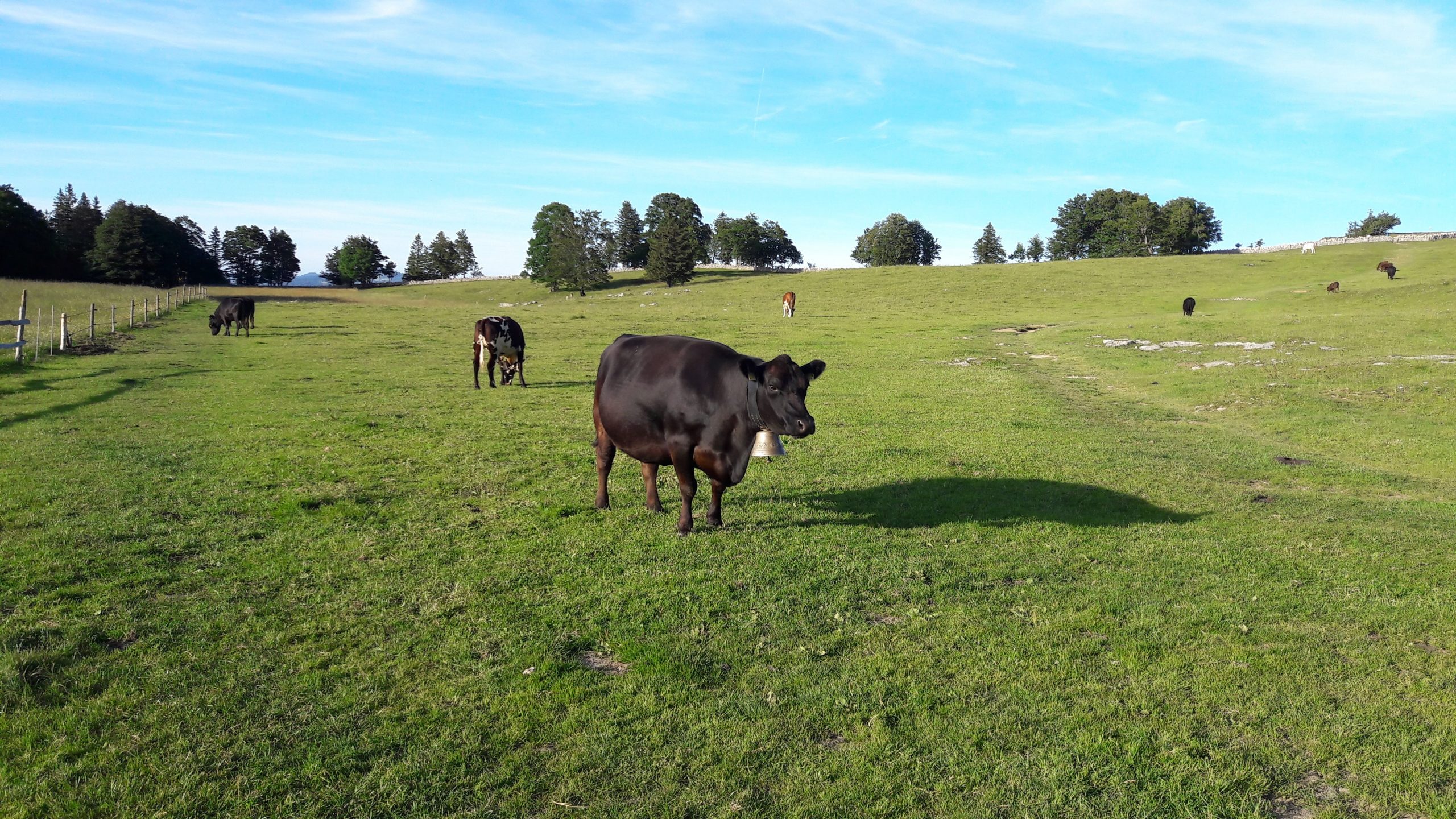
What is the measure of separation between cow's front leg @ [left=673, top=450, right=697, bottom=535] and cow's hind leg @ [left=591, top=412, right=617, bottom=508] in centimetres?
137

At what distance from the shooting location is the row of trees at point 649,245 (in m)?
97.8

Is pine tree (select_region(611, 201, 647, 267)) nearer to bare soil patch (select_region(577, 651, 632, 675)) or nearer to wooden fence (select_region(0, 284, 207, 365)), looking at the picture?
wooden fence (select_region(0, 284, 207, 365))

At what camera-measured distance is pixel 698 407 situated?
941 cm

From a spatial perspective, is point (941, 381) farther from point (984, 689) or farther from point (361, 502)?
point (984, 689)

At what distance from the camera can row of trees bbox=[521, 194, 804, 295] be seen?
3851 inches

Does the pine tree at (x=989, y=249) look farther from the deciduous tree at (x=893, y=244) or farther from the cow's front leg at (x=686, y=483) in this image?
the cow's front leg at (x=686, y=483)

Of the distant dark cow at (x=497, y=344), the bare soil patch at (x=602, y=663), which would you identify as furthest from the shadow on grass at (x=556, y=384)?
the bare soil patch at (x=602, y=663)

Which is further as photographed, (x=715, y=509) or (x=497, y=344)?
(x=497, y=344)

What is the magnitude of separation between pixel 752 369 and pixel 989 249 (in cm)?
16426

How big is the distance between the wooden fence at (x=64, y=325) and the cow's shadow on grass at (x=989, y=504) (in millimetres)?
22168

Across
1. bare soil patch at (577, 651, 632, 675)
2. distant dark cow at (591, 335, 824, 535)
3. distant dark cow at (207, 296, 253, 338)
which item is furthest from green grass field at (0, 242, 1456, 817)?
distant dark cow at (207, 296, 253, 338)

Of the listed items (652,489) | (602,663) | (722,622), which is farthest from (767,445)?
(602,663)

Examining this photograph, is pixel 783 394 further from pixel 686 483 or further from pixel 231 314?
pixel 231 314

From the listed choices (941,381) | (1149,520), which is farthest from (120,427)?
(941,381)
